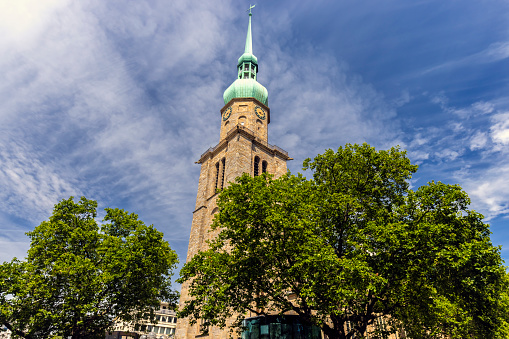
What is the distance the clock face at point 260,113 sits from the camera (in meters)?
47.4

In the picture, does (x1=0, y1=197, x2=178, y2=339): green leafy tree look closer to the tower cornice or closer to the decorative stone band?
the decorative stone band

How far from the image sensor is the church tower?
38.2 m

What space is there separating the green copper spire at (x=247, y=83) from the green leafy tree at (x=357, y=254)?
30952 millimetres

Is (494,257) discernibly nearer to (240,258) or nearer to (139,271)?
(240,258)

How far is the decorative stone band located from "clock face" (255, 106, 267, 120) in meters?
5.09

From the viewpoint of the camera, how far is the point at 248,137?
42.0 metres

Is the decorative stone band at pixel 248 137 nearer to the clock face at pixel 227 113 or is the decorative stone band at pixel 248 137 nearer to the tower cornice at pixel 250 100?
the clock face at pixel 227 113

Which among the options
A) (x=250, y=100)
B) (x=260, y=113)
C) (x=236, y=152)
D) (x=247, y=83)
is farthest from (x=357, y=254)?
(x=247, y=83)

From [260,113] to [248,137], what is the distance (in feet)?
24.6

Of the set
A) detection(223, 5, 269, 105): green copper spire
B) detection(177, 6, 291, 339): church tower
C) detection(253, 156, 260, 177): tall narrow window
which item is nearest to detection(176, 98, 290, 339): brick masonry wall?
detection(177, 6, 291, 339): church tower

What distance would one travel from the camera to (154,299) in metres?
22.7

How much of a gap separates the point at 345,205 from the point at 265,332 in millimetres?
9300

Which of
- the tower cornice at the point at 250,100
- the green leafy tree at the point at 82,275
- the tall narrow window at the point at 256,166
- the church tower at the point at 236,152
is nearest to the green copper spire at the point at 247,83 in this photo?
the church tower at the point at 236,152

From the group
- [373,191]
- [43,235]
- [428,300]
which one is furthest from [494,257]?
[43,235]
